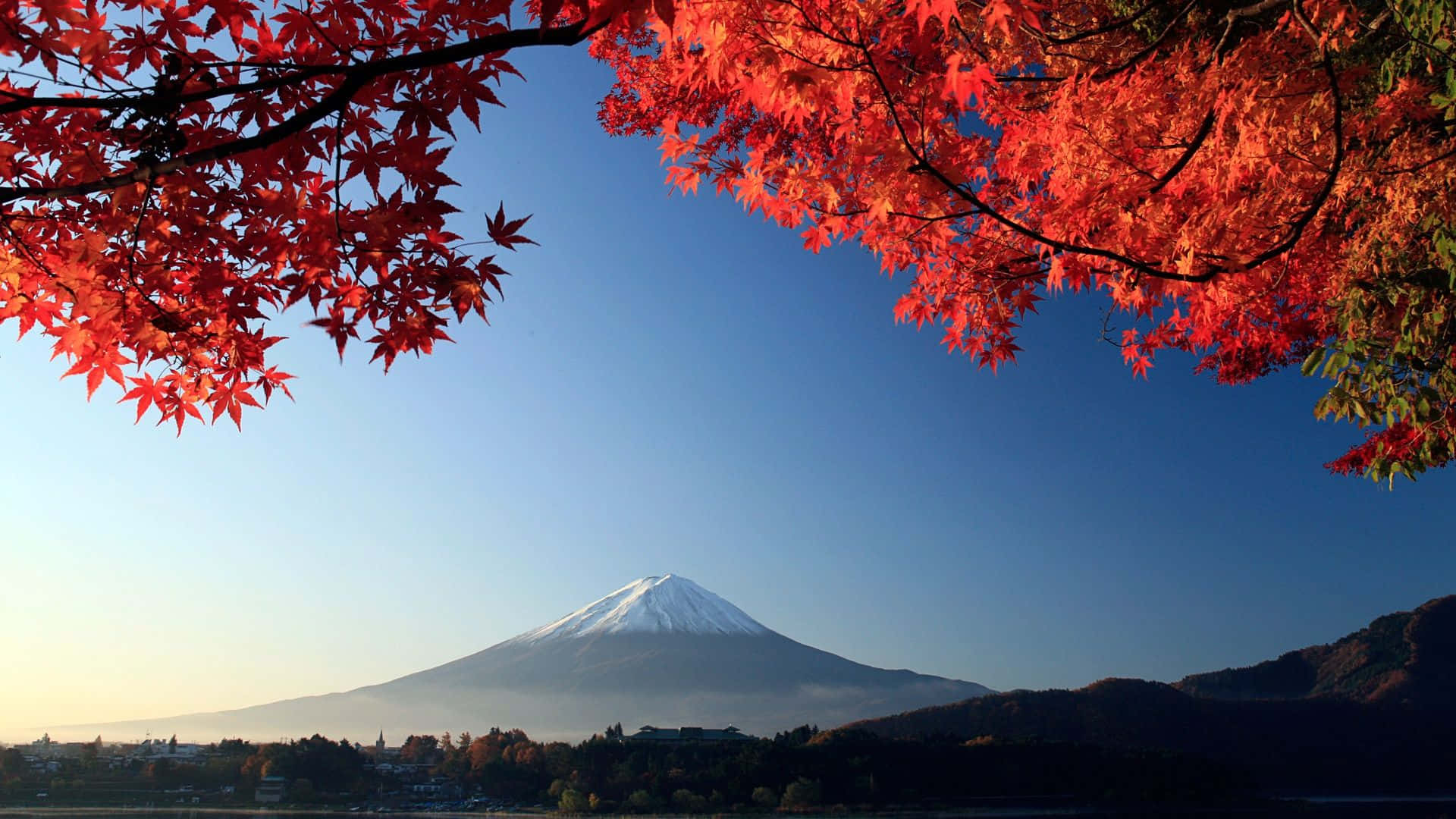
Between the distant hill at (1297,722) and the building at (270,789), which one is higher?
the distant hill at (1297,722)

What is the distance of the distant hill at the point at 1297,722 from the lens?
28188 mm

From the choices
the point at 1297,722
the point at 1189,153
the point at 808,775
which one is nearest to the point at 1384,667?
the point at 1297,722

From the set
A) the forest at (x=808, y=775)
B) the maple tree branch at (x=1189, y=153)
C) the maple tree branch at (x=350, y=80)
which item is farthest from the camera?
the forest at (x=808, y=775)

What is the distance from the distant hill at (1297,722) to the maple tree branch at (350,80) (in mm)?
28002

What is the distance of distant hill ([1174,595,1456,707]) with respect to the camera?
103 ft

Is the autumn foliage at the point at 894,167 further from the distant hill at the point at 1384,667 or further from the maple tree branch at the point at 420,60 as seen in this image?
the distant hill at the point at 1384,667

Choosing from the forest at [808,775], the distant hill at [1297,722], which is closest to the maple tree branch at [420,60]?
the forest at [808,775]

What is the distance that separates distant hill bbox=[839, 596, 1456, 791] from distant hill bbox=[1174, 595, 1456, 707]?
52 mm

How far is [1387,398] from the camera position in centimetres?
352

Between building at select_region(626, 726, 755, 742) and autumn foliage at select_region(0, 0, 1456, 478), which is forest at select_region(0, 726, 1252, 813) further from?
autumn foliage at select_region(0, 0, 1456, 478)

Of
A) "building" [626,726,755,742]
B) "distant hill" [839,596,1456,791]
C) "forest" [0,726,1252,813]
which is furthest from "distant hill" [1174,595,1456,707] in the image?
"building" [626,726,755,742]

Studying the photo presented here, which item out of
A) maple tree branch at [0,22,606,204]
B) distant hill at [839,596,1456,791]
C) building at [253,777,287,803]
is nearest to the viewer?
maple tree branch at [0,22,606,204]

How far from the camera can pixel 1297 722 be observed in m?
31.2

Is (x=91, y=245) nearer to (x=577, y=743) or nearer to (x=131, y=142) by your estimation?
(x=131, y=142)
